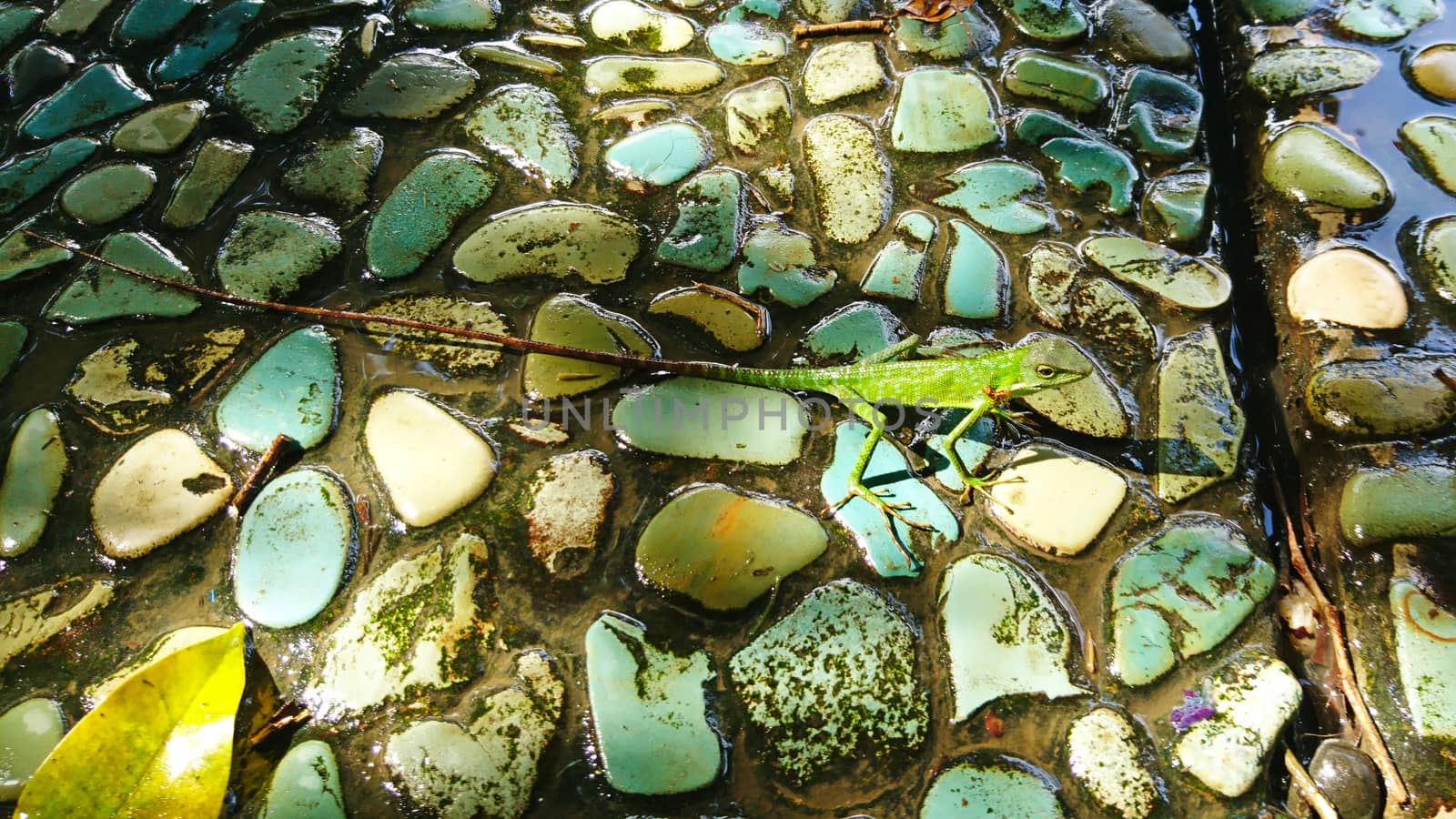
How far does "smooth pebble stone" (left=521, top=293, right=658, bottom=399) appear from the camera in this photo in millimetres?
2441

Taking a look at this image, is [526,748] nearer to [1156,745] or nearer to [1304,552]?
[1156,745]

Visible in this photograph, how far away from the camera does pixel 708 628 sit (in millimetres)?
2061

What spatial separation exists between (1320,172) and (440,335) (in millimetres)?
3061

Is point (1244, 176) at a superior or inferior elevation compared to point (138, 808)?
superior

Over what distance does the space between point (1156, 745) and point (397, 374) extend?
2256 mm

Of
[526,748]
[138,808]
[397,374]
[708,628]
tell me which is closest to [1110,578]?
[708,628]

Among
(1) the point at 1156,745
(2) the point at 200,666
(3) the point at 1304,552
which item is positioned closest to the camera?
(2) the point at 200,666

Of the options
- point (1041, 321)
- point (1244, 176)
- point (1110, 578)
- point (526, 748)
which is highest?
point (1244, 176)

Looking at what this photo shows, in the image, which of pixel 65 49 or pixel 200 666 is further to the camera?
pixel 65 49

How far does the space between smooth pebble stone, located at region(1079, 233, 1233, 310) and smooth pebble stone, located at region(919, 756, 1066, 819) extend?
5.22 feet

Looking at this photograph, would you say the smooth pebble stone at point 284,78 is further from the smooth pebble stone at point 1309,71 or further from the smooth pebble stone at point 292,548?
the smooth pebble stone at point 1309,71

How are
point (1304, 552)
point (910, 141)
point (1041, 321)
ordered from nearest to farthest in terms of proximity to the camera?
1. point (1304, 552)
2. point (1041, 321)
3. point (910, 141)

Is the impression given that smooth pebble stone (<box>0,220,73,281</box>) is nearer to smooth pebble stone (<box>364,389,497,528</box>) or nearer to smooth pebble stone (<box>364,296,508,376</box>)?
smooth pebble stone (<box>364,296,508,376</box>)

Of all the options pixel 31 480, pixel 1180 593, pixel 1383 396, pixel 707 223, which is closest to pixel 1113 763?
pixel 1180 593
